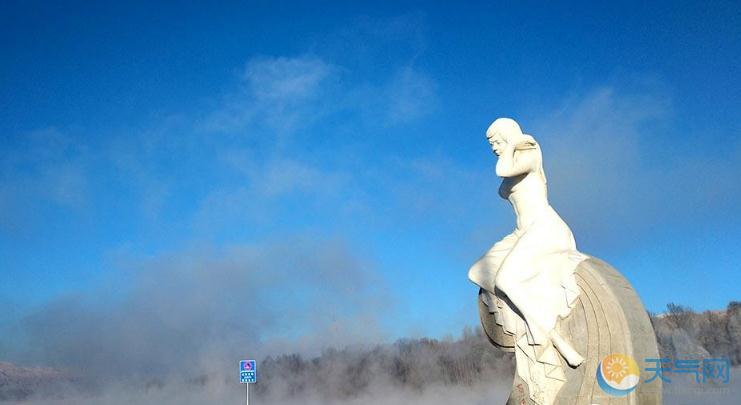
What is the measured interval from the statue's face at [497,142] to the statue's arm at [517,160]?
3.9 inches

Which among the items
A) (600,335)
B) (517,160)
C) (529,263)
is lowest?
(600,335)

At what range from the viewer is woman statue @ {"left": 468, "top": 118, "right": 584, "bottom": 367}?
20.8 ft

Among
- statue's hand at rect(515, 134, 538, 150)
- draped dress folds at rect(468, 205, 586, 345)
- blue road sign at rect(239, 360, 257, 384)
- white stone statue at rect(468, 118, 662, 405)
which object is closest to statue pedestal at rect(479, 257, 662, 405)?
white stone statue at rect(468, 118, 662, 405)

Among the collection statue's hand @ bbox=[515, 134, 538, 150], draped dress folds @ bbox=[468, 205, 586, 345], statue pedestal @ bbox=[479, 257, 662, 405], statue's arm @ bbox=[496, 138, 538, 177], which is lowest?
statue pedestal @ bbox=[479, 257, 662, 405]

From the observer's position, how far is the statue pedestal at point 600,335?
19.1 feet

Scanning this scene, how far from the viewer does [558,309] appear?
6336mm

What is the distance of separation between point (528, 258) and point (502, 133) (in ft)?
5.25

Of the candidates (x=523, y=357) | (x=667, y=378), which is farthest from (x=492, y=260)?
(x=667, y=378)

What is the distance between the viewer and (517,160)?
714cm

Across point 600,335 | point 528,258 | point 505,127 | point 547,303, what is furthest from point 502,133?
point 600,335

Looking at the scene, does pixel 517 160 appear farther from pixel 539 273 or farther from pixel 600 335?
pixel 600 335

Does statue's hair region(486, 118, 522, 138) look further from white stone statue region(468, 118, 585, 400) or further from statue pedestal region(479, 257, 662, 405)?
statue pedestal region(479, 257, 662, 405)

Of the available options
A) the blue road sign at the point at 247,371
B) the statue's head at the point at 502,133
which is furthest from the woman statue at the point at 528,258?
the blue road sign at the point at 247,371

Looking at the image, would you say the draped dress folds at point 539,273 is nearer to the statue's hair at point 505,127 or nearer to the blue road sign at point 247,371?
the statue's hair at point 505,127
